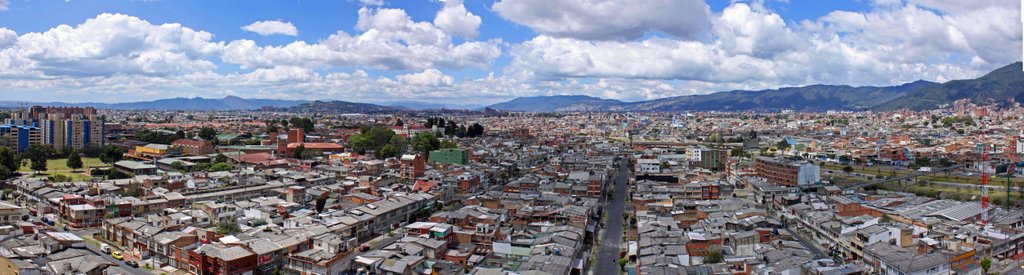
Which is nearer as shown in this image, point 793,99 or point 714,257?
point 714,257

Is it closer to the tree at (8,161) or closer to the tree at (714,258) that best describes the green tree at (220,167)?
the tree at (8,161)

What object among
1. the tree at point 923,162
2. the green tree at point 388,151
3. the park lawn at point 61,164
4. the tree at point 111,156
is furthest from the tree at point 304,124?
the tree at point 923,162

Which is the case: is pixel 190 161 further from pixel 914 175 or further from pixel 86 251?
pixel 914 175

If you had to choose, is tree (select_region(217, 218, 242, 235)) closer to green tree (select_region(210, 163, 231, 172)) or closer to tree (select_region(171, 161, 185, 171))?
green tree (select_region(210, 163, 231, 172))

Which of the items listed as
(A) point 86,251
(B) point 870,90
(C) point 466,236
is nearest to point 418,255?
(C) point 466,236

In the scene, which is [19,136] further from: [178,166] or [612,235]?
[612,235]

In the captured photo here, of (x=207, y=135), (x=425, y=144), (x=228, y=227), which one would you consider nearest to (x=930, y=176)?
(x=425, y=144)

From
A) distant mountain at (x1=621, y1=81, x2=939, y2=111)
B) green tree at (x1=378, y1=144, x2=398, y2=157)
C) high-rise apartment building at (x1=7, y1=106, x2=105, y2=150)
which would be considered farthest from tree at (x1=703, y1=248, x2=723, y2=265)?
distant mountain at (x1=621, y1=81, x2=939, y2=111)
